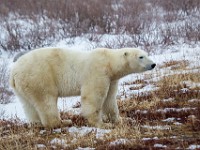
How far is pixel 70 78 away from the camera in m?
5.76

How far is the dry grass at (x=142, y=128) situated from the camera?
15.2 feet

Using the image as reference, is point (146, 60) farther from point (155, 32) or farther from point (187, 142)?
point (155, 32)

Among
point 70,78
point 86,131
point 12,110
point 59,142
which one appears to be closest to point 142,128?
point 86,131

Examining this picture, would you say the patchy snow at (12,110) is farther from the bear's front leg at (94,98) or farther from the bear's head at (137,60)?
the bear's head at (137,60)

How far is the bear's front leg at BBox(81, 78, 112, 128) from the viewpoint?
18.3ft

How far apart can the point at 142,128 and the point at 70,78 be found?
3.80ft

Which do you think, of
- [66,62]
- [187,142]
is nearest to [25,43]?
[66,62]

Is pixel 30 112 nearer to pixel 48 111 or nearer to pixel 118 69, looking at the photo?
pixel 48 111

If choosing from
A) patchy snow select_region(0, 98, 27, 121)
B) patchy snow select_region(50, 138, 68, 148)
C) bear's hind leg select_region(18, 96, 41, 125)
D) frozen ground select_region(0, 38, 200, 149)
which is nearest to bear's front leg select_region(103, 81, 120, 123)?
frozen ground select_region(0, 38, 200, 149)

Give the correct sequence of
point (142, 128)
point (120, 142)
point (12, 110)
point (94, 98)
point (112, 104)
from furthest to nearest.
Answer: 1. point (12, 110)
2. point (112, 104)
3. point (94, 98)
4. point (142, 128)
5. point (120, 142)

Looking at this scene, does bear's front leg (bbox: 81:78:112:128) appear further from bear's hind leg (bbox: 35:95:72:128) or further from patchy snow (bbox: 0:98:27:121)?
patchy snow (bbox: 0:98:27:121)

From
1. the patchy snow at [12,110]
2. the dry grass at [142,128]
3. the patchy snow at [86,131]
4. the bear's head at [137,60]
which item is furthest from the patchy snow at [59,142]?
the patchy snow at [12,110]

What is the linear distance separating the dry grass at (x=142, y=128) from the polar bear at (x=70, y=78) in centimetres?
24

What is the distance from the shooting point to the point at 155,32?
60.8ft
